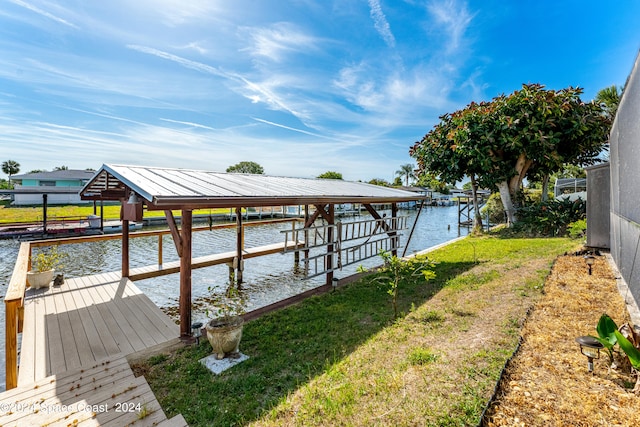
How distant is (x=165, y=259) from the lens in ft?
38.5

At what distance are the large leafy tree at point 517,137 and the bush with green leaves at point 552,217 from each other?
108cm

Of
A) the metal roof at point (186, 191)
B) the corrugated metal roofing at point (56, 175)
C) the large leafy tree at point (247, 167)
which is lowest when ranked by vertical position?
the metal roof at point (186, 191)

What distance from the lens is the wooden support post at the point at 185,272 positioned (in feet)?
14.2

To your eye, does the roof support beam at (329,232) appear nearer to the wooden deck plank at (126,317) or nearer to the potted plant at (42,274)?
the wooden deck plank at (126,317)

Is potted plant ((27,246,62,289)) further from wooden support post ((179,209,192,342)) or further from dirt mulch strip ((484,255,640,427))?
dirt mulch strip ((484,255,640,427))

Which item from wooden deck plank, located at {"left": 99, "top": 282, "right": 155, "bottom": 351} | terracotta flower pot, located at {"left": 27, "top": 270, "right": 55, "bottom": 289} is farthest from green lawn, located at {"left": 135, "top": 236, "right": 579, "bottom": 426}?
terracotta flower pot, located at {"left": 27, "top": 270, "right": 55, "bottom": 289}

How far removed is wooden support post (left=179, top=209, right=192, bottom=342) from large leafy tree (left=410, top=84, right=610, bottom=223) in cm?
1308

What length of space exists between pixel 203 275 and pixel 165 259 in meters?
3.02

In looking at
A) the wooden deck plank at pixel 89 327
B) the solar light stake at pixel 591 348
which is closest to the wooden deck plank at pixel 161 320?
the wooden deck plank at pixel 89 327

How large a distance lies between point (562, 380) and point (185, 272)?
15.5 ft

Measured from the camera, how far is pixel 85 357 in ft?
12.4

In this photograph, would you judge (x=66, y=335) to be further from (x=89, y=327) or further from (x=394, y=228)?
(x=394, y=228)

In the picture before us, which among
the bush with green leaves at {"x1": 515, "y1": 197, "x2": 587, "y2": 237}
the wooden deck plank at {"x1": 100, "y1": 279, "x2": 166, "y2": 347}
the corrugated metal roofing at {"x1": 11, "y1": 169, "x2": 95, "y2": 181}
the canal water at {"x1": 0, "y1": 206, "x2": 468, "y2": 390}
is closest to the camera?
the wooden deck plank at {"x1": 100, "y1": 279, "x2": 166, "y2": 347}

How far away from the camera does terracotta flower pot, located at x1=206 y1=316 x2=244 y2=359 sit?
3762 mm
